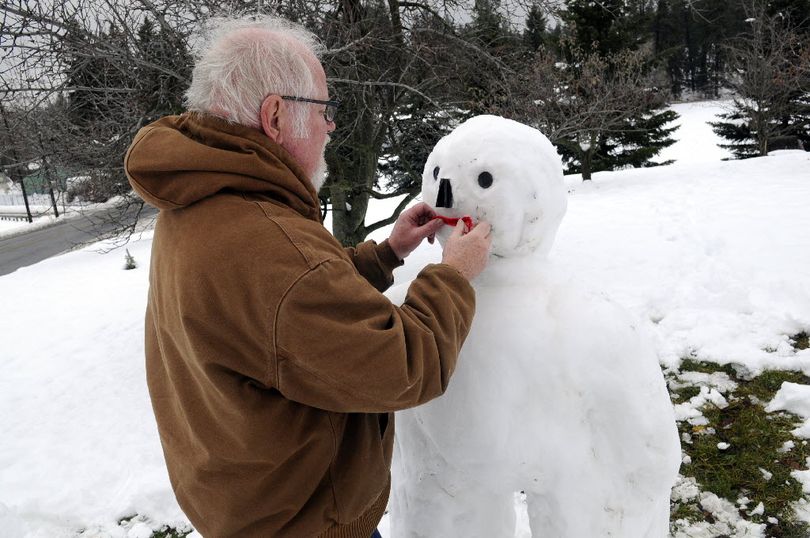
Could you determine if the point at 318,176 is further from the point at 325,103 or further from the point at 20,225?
the point at 20,225

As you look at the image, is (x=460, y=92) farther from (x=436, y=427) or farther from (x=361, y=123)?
(x=436, y=427)

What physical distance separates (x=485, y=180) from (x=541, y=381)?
1.91 feet

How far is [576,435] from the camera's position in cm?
152

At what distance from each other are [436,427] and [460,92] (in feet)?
15.8

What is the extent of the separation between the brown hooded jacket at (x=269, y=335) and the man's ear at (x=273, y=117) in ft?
0.09

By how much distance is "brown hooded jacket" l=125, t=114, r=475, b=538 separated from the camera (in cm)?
110

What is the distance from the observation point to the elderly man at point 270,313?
1104mm

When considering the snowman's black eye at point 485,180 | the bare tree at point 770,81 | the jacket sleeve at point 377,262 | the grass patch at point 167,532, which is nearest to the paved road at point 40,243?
the grass patch at point 167,532

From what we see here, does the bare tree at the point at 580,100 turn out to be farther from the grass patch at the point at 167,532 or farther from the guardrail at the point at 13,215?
the guardrail at the point at 13,215

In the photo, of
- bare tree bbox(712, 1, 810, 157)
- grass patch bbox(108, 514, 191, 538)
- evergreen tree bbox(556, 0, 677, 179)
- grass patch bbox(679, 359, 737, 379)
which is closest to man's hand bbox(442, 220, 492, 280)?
grass patch bbox(108, 514, 191, 538)

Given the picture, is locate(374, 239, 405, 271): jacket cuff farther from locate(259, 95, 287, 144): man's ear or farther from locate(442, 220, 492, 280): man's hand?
locate(259, 95, 287, 144): man's ear

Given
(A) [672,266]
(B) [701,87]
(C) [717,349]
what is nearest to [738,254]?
(A) [672,266]

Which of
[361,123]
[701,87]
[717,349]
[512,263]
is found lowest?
[717,349]

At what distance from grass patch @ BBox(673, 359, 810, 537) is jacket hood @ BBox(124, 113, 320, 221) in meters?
A: 2.83
